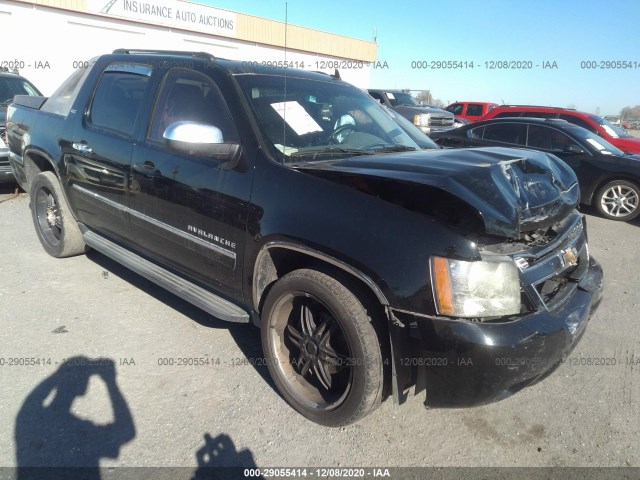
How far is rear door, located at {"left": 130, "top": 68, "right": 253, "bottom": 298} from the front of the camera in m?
2.69

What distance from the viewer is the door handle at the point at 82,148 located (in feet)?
12.3

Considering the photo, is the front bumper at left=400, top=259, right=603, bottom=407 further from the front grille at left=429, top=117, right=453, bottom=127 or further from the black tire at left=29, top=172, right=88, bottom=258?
the front grille at left=429, top=117, right=453, bottom=127

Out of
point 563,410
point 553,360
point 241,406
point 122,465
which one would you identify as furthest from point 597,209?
point 122,465

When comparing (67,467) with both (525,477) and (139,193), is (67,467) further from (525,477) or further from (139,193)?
(525,477)

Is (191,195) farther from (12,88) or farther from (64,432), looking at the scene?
(12,88)

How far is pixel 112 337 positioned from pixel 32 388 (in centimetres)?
66

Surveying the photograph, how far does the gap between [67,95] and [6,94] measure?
4.89 metres

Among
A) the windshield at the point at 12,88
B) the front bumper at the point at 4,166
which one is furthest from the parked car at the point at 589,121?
the front bumper at the point at 4,166

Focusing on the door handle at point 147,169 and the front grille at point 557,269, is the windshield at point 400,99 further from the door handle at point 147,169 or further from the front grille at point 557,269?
the front grille at point 557,269

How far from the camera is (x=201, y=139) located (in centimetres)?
250

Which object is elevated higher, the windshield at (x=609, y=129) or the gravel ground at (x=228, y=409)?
the windshield at (x=609, y=129)

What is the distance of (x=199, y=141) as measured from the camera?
8.21 ft

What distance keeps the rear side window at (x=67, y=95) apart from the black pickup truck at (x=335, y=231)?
1.60 feet

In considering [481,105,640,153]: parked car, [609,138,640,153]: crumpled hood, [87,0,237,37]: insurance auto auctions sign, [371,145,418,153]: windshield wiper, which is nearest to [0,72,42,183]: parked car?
[371,145,418,153]: windshield wiper
